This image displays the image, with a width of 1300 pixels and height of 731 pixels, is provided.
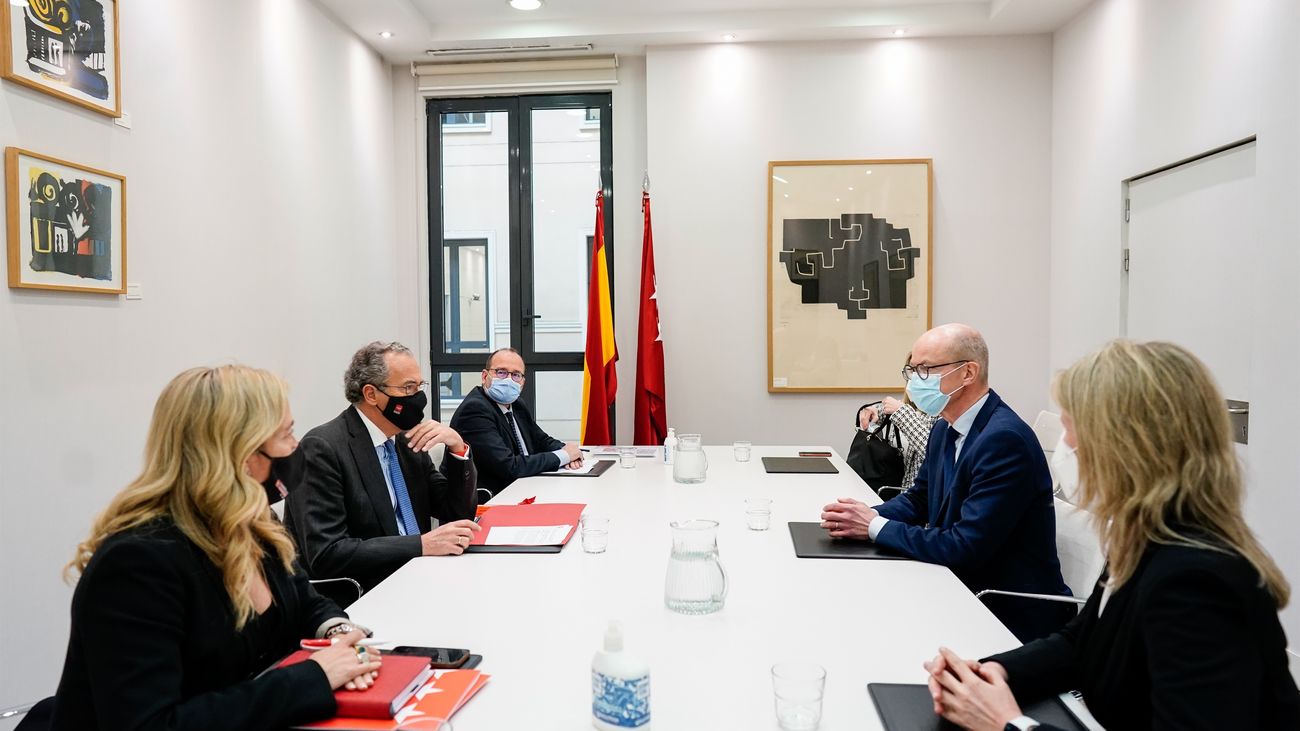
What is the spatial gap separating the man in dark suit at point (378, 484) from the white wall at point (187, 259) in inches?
37.2

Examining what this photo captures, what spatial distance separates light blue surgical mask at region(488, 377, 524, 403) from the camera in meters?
3.77

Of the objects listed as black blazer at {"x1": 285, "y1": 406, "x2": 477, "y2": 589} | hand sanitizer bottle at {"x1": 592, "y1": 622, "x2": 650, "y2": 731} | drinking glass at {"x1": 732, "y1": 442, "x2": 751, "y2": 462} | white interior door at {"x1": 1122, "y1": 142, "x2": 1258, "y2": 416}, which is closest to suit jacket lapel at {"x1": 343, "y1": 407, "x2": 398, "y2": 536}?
black blazer at {"x1": 285, "y1": 406, "x2": 477, "y2": 589}

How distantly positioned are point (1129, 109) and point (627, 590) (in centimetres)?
400

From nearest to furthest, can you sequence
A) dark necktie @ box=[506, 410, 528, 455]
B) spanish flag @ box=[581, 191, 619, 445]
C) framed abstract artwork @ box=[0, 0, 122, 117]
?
framed abstract artwork @ box=[0, 0, 122, 117], dark necktie @ box=[506, 410, 528, 455], spanish flag @ box=[581, 191, 619, 445]

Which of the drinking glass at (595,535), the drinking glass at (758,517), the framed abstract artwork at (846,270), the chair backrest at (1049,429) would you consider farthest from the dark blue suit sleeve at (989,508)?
the framed abstract artwork at (846,270)

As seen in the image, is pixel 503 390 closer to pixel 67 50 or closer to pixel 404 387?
pixel 404 387

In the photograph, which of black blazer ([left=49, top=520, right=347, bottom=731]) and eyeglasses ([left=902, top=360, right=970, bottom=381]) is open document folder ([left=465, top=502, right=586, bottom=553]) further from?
eyeglasses ([left=902, top=360, right=970, bottom=381])

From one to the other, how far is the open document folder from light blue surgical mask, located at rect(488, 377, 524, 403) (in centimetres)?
98

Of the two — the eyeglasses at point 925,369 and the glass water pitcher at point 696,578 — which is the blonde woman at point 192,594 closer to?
the glass water pitcher at point 696,578

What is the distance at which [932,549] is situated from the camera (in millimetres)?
2215

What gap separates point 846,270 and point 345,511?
12.6 feet

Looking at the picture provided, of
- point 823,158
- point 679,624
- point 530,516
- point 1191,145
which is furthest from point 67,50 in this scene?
point 1191,145

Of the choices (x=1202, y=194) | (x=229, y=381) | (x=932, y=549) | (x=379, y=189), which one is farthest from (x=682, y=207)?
(x=229, y=381)

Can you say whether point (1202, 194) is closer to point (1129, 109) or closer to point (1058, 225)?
point (1129, 109)
